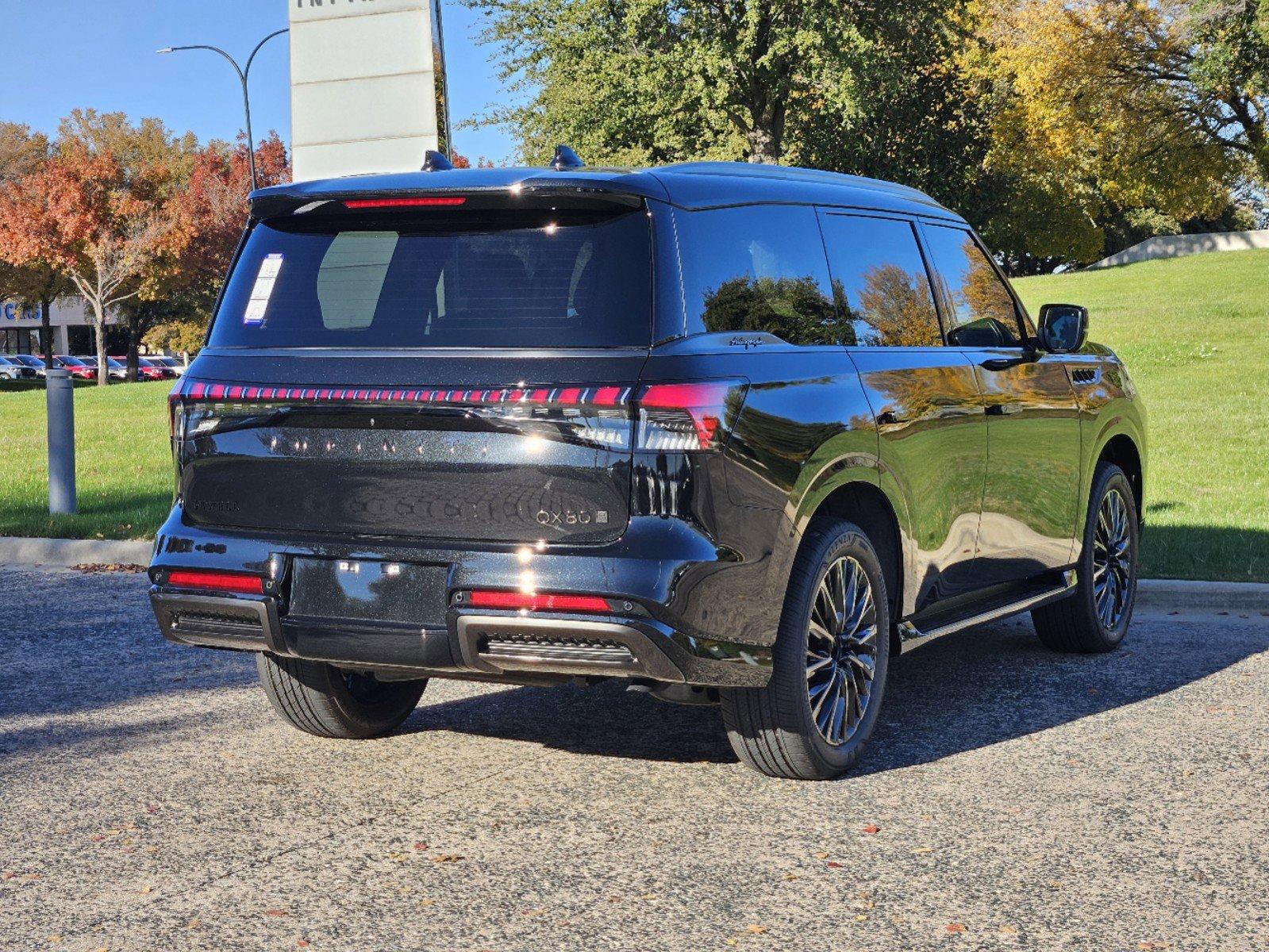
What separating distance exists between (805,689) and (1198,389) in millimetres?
19801

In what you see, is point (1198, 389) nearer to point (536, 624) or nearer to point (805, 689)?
point (805, 689)

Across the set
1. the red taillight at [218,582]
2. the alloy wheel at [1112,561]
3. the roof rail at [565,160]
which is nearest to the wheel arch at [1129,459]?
the alloy wheel at [1112,561]

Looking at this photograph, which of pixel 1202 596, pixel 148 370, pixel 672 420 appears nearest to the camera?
pixel 672 420

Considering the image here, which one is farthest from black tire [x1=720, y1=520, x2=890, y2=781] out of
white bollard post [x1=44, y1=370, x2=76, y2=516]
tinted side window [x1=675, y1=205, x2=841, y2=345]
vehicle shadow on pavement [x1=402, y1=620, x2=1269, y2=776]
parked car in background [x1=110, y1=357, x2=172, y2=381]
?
parked car in background [x1=110, y1=357, x2=172, y2=381]

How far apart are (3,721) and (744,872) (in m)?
3.31

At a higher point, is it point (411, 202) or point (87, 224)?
point (87, 224)

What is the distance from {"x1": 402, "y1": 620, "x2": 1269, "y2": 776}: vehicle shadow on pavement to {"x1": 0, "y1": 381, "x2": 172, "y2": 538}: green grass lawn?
5.85m

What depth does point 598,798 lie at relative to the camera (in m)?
5.00

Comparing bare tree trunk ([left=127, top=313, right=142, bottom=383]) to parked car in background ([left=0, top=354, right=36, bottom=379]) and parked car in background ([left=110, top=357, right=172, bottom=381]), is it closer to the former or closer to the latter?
parked car in background ([left=110, top=357, right=172, bottom=381])

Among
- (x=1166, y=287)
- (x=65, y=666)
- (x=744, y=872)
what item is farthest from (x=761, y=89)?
(x=744, y=872)

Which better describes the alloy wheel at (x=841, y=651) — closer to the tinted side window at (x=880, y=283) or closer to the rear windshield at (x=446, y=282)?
the tinted side window at (x=880, y=283)

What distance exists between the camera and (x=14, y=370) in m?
76.2

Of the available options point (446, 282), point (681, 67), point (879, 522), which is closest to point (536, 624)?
point (446, 282)

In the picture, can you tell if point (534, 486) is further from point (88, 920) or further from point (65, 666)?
point (65, 666)
